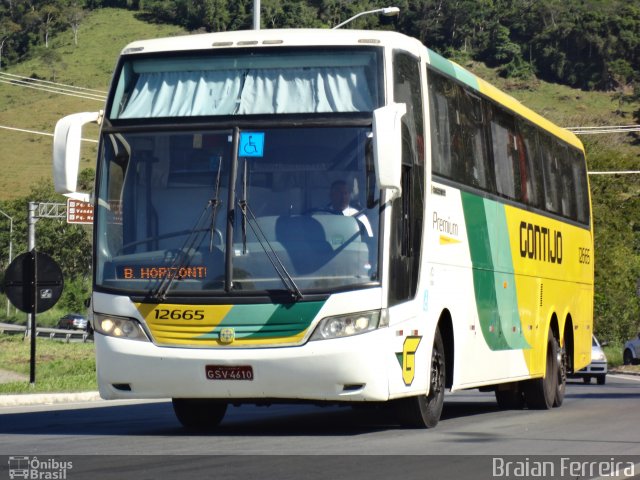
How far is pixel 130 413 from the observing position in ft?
62.4

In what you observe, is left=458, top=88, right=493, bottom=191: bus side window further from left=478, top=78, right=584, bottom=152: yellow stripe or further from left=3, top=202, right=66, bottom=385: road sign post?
left=3, top=202, right=66, bottom=385: road sign post

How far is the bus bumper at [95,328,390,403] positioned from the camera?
1284 centimetres

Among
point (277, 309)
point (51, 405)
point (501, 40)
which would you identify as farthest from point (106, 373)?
point (501, 40)

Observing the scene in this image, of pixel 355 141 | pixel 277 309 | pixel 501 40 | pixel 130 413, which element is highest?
pixel 501 40

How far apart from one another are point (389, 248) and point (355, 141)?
103 centimetres

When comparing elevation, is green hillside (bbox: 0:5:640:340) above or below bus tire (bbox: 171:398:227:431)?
above

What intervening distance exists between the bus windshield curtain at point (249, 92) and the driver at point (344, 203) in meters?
0.75

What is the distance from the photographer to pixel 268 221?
515 inches

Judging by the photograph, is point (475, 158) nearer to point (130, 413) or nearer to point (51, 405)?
point (130, 413)

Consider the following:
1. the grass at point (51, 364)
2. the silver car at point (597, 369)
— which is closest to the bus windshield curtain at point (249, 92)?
the grass at point (51, 364)

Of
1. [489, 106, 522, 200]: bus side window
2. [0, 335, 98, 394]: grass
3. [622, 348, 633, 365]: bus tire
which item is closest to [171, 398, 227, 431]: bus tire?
[489, 106, 522, 200]: bus side window

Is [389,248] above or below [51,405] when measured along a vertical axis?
above

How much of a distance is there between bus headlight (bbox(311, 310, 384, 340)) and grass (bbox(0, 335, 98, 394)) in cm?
1173

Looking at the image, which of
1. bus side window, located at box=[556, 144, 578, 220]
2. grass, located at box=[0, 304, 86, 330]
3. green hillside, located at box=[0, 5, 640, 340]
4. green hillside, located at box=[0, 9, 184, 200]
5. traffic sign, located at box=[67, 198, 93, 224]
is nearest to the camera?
bus side window, located at box=[556, 144, 578, 220]
